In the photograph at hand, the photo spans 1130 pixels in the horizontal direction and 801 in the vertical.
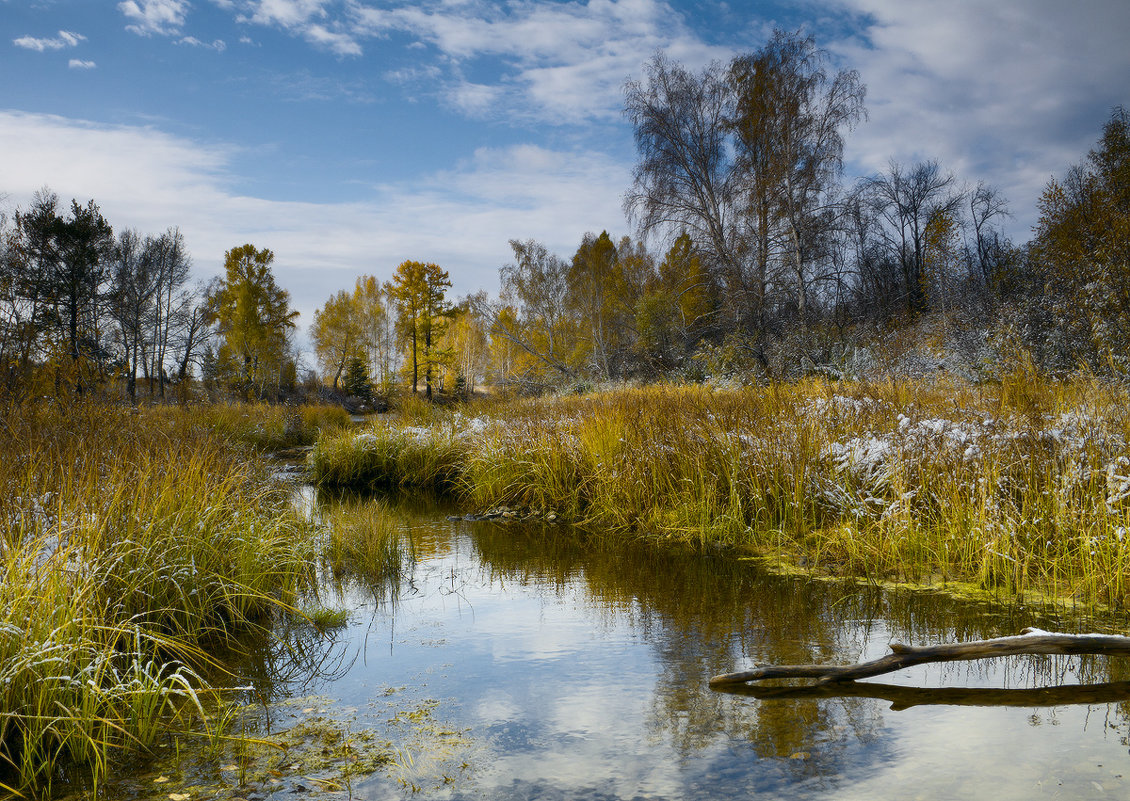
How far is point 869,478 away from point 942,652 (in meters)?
2.53

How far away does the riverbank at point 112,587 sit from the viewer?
8.04 feet

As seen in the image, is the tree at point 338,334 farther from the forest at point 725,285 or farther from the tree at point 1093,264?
the tree at point 1093,264

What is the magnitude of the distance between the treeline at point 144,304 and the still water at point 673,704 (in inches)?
311

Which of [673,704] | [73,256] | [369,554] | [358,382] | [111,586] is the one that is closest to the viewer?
[673,704]

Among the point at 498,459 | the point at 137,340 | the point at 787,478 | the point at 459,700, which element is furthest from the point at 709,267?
the point at 137,340

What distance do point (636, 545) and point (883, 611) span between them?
2530mm

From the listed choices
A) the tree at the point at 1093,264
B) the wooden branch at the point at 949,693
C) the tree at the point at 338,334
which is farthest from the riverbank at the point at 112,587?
the tree at the point at 338,334

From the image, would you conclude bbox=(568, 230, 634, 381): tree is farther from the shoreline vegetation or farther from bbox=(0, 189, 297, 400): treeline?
the shoreline vegetation

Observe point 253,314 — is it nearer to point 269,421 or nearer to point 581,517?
point 269,421

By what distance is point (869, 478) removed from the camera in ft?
17.8

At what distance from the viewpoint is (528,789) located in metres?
2.40

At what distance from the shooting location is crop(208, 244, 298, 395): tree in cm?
3316

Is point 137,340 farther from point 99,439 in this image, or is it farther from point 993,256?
point 993,256

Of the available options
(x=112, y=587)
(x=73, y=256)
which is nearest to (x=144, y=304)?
(x=73, y=256)
